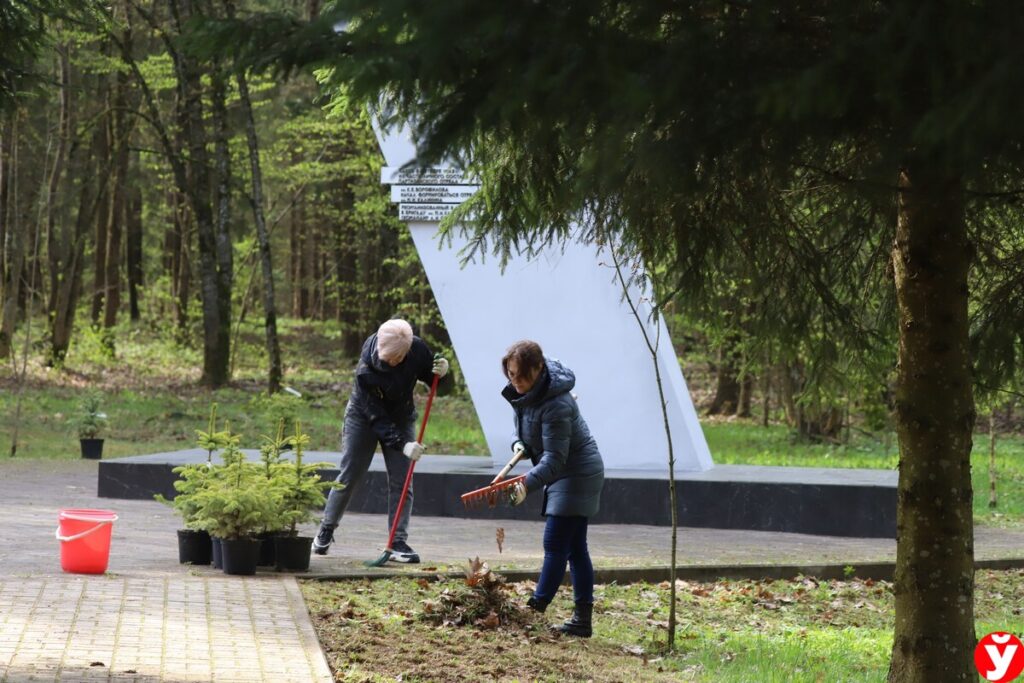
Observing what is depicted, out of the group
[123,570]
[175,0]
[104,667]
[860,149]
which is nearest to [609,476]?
[123,570]

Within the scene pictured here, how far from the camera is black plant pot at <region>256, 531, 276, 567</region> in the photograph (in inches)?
334

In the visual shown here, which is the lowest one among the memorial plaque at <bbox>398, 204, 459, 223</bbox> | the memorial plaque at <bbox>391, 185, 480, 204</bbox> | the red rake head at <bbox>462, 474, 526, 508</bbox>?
the red rake head at <bbox>462, 474, 526, 508</bbox>

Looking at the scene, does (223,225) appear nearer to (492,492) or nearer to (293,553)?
(293,553)

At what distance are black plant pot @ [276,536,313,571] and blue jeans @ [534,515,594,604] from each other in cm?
Answer: 206

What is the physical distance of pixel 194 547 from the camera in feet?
28.6

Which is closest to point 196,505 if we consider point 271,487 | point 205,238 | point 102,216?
point 271,487

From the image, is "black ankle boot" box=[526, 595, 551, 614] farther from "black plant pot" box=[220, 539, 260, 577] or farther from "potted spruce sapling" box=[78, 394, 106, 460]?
"potted spruce sapling" box=[78, 394, 106, 460]

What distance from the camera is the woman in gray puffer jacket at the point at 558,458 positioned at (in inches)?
271

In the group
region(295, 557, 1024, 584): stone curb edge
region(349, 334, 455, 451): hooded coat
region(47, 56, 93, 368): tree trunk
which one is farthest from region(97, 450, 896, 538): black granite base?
region(47, 56, 93, 368): tree trunk

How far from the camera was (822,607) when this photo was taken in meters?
8.72

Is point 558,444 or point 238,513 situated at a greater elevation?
point 558,444

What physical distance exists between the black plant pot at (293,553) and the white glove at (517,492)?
2183mm

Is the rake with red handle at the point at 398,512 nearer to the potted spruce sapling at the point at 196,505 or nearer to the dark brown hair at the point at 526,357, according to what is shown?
the potted spruce sapling at the point at 196,505

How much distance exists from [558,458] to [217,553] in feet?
9.08
